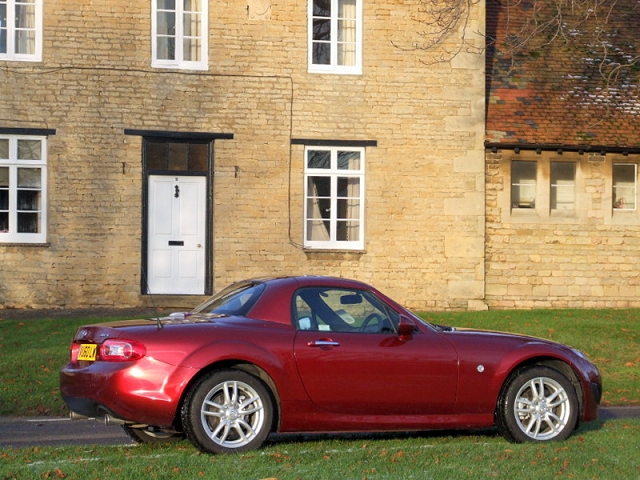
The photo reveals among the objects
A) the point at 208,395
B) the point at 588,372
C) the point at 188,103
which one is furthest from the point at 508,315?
the point at 208,395

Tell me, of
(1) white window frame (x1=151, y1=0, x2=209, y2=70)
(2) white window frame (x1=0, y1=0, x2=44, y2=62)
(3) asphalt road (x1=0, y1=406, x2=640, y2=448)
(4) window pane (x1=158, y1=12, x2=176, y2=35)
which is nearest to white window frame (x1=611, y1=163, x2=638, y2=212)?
(1) white window frame (x1=151, y1=0, x2=209, y2=70)

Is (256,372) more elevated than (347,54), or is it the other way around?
(347,54)

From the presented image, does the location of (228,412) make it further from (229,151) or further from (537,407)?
(229,151)

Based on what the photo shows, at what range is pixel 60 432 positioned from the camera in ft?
33.4

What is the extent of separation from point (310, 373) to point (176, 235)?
12285mm

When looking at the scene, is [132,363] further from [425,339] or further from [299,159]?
[299,159]

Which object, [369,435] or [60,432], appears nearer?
[369,435]

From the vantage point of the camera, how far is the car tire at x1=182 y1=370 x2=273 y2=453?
7.77 meters

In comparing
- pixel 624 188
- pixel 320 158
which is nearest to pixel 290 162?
pixel 320 158

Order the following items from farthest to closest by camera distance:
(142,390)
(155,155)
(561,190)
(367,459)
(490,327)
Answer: (561,190), (155,155), (490,327), (142,390), (367,459)

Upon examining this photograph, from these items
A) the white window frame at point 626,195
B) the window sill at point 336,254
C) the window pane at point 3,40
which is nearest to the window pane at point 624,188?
the white window frame at point 626,195

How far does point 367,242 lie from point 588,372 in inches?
456

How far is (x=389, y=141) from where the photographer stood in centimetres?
2045

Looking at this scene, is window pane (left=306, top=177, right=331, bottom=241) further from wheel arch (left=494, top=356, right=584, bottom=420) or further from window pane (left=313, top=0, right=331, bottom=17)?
wheel arch (left=494, top=356, right=584, bottom=420)
